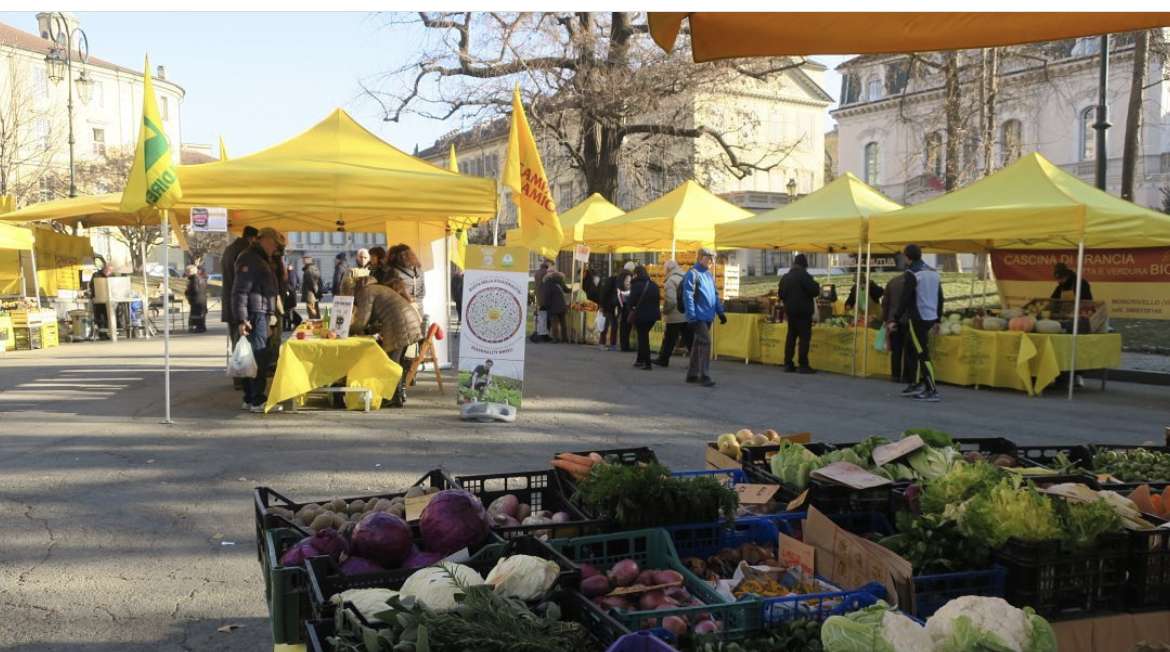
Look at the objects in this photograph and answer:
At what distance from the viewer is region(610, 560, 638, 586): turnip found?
2.98m

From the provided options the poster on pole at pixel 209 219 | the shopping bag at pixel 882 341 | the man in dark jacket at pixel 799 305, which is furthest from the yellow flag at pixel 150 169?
the shopping bag at pixel 882 341

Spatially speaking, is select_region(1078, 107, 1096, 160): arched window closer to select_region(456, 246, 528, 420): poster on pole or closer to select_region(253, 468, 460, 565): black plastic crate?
select_region(456, 246, 528, 420): poster on pole

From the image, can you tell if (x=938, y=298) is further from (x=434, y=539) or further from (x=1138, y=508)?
(x=434, y=539)

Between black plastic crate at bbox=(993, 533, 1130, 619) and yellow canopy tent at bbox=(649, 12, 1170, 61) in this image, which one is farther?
yellow canopy tent at bbox=(649, 12, 1170, 61)

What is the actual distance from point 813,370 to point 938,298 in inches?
120

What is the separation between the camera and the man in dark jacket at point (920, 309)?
460 inches

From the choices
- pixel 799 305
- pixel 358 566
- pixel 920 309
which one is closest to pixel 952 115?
pixel 799 305

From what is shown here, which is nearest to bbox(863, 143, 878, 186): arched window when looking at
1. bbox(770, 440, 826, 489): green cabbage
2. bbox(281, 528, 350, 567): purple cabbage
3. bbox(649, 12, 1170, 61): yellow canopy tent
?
bbox(770, 440, 826, 489): green cabbage

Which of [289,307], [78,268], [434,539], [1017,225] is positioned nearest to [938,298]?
[1017,225]

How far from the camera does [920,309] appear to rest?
38.8ft

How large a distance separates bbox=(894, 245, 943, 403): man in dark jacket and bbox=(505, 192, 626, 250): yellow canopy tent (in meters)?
9.41

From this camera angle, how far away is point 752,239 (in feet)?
51.5

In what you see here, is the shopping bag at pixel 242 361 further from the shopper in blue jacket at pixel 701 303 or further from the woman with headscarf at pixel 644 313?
the woman with headscarf at pixel 644 313

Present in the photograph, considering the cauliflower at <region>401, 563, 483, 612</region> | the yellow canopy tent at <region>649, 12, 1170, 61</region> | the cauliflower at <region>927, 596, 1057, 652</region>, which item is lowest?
the cauliflower at <region>927, 596, 1057, 652</region>
